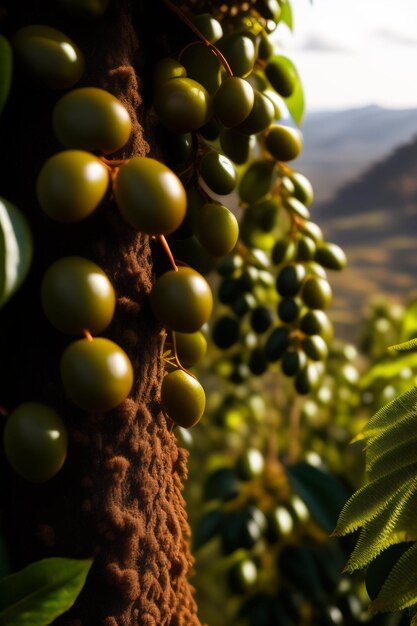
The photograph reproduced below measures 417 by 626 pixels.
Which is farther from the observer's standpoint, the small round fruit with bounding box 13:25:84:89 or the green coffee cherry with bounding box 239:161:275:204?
the green coffee cherry with bounding box 239:161:275:204

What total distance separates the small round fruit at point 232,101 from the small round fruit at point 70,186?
0.45 ft

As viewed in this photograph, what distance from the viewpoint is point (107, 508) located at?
554mm

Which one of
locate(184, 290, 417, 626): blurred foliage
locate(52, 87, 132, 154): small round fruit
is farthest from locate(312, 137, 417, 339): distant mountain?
locate(52, 87, 132, 154): small round fruit

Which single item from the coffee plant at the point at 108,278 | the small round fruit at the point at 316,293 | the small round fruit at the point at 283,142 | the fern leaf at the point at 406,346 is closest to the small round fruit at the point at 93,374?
the coffee plant at the point at 108,278

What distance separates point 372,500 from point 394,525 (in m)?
0.02

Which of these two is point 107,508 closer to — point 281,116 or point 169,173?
point 169,173

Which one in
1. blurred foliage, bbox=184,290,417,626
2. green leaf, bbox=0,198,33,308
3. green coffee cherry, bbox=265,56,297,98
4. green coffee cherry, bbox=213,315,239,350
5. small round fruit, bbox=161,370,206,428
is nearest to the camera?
green leaf, bbox=0,198,33,308

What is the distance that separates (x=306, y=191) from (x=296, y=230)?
1.9 inches

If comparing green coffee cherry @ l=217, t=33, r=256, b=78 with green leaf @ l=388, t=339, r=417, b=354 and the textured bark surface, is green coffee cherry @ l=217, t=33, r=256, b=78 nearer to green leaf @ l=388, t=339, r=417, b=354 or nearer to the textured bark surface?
the textured bark surface

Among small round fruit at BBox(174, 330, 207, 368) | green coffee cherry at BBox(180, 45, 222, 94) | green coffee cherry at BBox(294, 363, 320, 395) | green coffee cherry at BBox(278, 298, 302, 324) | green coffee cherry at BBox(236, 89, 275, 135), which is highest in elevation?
green coffee cherry at BBox(180, 45, 222, 94)

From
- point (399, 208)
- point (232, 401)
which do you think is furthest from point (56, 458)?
point (399, 208)

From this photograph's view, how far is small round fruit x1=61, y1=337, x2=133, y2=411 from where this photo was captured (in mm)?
496

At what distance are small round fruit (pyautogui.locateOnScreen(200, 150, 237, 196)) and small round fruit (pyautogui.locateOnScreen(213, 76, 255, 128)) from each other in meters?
0.05

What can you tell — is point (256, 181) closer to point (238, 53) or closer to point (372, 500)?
point (238, 53)
